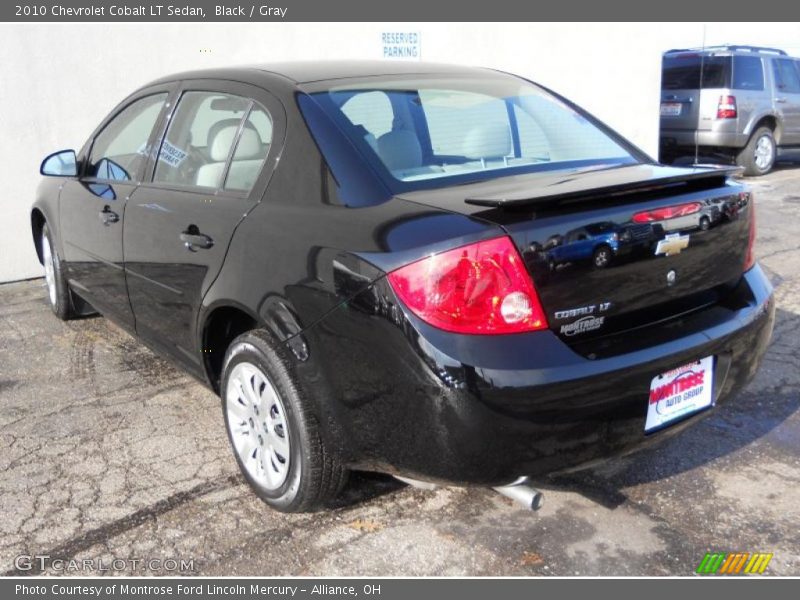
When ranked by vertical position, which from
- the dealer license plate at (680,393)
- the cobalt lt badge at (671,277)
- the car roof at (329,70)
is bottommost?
the dealer license plate at (680,393)

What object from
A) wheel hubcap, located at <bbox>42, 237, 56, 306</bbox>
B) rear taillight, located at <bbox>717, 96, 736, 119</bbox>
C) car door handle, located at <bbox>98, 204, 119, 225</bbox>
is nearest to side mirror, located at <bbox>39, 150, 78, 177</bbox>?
car door handle, located at <bbox>98, 204, 119, 225</bbox>

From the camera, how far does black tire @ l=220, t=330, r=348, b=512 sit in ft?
9.00

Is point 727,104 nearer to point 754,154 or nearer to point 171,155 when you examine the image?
point 754,154

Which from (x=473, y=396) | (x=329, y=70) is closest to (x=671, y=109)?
(x=329, y=70)

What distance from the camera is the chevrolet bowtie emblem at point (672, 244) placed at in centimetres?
263

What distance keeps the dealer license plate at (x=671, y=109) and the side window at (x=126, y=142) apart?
30.5 ft

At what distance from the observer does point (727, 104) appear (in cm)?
1145

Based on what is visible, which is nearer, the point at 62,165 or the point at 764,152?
the point at 62,165

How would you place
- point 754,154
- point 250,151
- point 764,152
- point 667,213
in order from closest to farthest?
point 667,213 → point 250,151 → point 754,154 → point 764,152

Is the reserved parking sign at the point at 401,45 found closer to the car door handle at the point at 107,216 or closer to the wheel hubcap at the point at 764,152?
the car door handle at the point at 107,216

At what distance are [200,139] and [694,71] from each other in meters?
9.96

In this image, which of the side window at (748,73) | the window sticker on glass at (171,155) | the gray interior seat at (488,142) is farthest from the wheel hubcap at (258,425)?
the side window at (748,73)

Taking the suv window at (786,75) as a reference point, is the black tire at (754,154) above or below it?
below

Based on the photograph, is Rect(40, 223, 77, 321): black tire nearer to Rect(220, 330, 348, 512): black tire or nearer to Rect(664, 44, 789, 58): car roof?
Answer: Rect(220, 330, 348, 512): black tire
